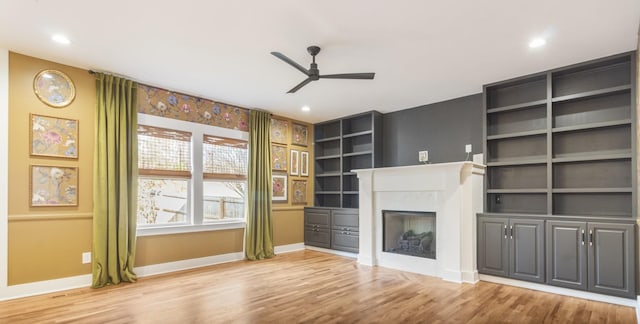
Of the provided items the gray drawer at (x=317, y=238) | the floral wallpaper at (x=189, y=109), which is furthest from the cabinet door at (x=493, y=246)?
the floral wallpaper at (x=189, y=109)

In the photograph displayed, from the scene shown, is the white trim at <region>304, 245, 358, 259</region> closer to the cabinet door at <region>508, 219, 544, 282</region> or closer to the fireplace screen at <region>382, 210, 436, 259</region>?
the fireplace screen at <region>382, 210, 436, 259</region>

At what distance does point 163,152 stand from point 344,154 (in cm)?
320

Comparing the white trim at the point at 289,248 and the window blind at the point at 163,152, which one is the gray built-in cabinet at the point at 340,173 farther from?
the window blind at the point at 163,152

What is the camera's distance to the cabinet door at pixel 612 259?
3418 millimetres

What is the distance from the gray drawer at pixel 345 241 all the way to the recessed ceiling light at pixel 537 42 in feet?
12.4

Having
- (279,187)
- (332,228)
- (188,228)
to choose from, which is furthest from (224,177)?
(332,228)

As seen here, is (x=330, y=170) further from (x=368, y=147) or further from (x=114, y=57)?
(x=114, y=57)

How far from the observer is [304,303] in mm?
3557

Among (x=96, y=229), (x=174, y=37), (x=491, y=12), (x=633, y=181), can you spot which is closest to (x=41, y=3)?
(x=174, y=37)

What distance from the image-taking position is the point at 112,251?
13.9ft

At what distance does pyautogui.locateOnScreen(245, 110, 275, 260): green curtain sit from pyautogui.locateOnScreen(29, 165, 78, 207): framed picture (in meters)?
2.48

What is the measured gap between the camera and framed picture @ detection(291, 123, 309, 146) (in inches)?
269

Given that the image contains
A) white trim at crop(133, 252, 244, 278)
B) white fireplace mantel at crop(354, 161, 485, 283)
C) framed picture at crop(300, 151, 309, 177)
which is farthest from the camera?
framed picture at crop(300, 151, 309, 177)

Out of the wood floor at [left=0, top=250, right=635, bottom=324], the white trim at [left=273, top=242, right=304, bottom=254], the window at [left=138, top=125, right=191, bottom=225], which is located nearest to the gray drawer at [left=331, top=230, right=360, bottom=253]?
the white trim at [left=273, top=242, right=304, bottom=254]
